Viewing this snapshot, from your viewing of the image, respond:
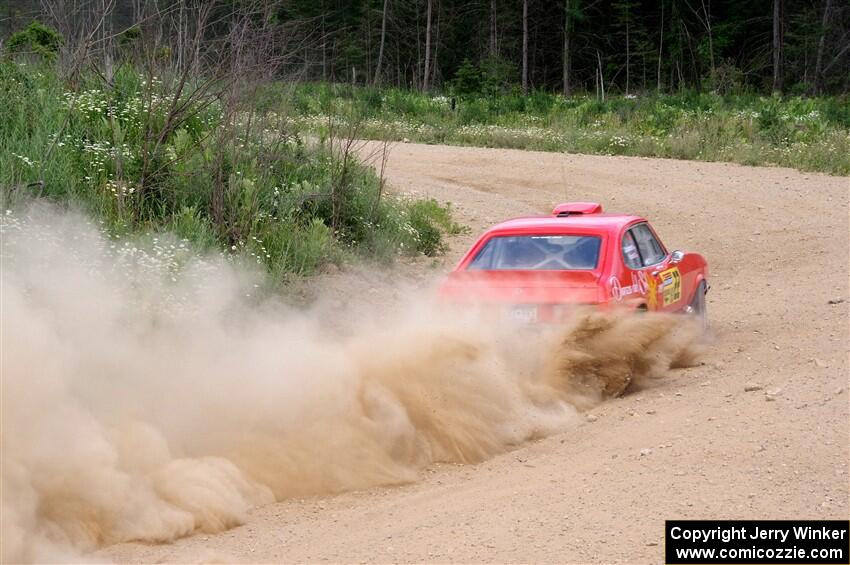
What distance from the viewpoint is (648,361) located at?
30.4 ft

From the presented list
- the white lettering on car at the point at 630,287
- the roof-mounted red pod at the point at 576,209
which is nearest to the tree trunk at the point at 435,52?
the roof-mounted red pod at the point at 576,209

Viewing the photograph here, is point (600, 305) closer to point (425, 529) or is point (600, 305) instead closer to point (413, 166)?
point (425, 529)

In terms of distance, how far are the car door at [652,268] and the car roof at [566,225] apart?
0.52 feet

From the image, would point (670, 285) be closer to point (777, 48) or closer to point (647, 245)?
point (647, 245)

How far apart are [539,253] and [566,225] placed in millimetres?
434

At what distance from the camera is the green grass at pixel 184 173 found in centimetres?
1159

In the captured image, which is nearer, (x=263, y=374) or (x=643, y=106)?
(x=263, y=374)

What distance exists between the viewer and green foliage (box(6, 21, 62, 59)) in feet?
49.8

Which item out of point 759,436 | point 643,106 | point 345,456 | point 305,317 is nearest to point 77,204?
point 305,317

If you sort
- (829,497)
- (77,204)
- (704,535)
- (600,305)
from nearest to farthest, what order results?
(704,535) < (829,497) < (600,305) < (77,204)

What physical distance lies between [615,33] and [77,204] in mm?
47075

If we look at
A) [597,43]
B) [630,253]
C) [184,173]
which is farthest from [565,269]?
[597,43]

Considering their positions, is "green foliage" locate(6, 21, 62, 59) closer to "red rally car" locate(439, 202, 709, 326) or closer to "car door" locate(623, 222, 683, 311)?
"red rally car" locate(439, 202, 709, 326)

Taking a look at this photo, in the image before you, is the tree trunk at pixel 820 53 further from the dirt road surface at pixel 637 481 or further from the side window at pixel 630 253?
the side window at pixel 630 253
